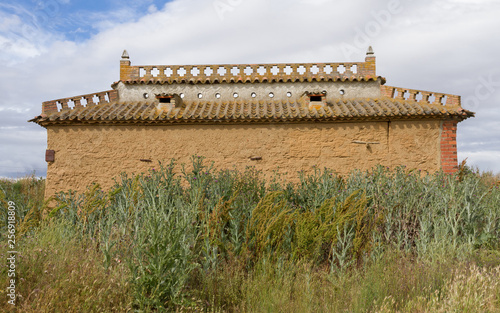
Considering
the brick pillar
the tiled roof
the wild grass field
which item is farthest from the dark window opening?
the brick pillar

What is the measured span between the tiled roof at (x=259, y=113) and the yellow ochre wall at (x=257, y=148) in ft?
0.89

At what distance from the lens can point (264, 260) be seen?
4664mm

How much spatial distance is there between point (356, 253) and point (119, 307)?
3598 mm

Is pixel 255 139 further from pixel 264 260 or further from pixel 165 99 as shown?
pixel 264 260

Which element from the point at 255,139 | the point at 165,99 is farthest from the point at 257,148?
the point at 165,99

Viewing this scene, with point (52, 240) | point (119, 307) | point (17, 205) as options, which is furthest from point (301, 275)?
point (17, 205)

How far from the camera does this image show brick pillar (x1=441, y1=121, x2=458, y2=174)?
9836mm

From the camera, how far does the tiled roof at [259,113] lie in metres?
9.70

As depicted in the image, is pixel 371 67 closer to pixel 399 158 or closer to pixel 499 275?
pixel 399 158

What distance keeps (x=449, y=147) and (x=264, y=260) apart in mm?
7685

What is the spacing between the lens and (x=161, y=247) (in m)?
3.81

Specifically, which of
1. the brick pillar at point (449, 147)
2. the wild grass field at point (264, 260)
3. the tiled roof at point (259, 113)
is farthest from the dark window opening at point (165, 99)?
the brick pillar at point (449, 147)

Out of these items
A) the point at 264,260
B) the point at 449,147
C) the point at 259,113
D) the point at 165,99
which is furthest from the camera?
the point at 165,99

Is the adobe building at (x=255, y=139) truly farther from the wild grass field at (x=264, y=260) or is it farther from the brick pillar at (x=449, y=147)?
the wild grass field at (x=264, y=260)
